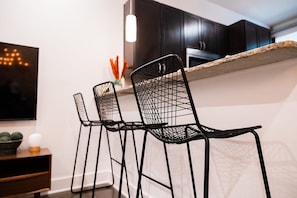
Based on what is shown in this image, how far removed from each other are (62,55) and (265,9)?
3.91 metres

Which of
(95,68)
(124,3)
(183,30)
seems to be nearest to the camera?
(95,68)

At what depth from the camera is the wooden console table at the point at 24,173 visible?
1.91m

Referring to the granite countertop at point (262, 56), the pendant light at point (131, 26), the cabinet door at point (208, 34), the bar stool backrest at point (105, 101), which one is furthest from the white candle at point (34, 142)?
the cabinet door at point (208, 34)

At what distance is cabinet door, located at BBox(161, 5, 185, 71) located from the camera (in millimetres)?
3124

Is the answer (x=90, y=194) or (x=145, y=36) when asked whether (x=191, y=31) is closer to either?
(x=145, y=36)

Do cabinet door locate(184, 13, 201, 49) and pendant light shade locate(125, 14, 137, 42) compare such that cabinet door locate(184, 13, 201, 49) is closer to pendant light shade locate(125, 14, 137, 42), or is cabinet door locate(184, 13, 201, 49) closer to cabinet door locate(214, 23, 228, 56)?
cabinet door locate(214, 23, 228, 56)

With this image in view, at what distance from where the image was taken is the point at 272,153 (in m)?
1.02

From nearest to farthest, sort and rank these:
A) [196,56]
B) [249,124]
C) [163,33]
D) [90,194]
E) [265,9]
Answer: [249,124] → [90,194] → [163,33] → [196,56] → [265,9]

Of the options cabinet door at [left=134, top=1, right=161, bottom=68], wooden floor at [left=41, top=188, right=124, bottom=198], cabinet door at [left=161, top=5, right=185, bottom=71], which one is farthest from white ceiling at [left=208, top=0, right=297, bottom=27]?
wooden floor at [left=41, top=188, right=124, bottom=198]

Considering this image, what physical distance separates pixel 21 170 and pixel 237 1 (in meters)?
4.29

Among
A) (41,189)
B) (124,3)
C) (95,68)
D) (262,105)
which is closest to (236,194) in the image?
(262,105)

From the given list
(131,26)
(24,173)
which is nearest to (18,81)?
(24,173)

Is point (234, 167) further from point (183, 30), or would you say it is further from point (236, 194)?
point (183, 30)

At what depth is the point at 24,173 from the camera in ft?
6.57
